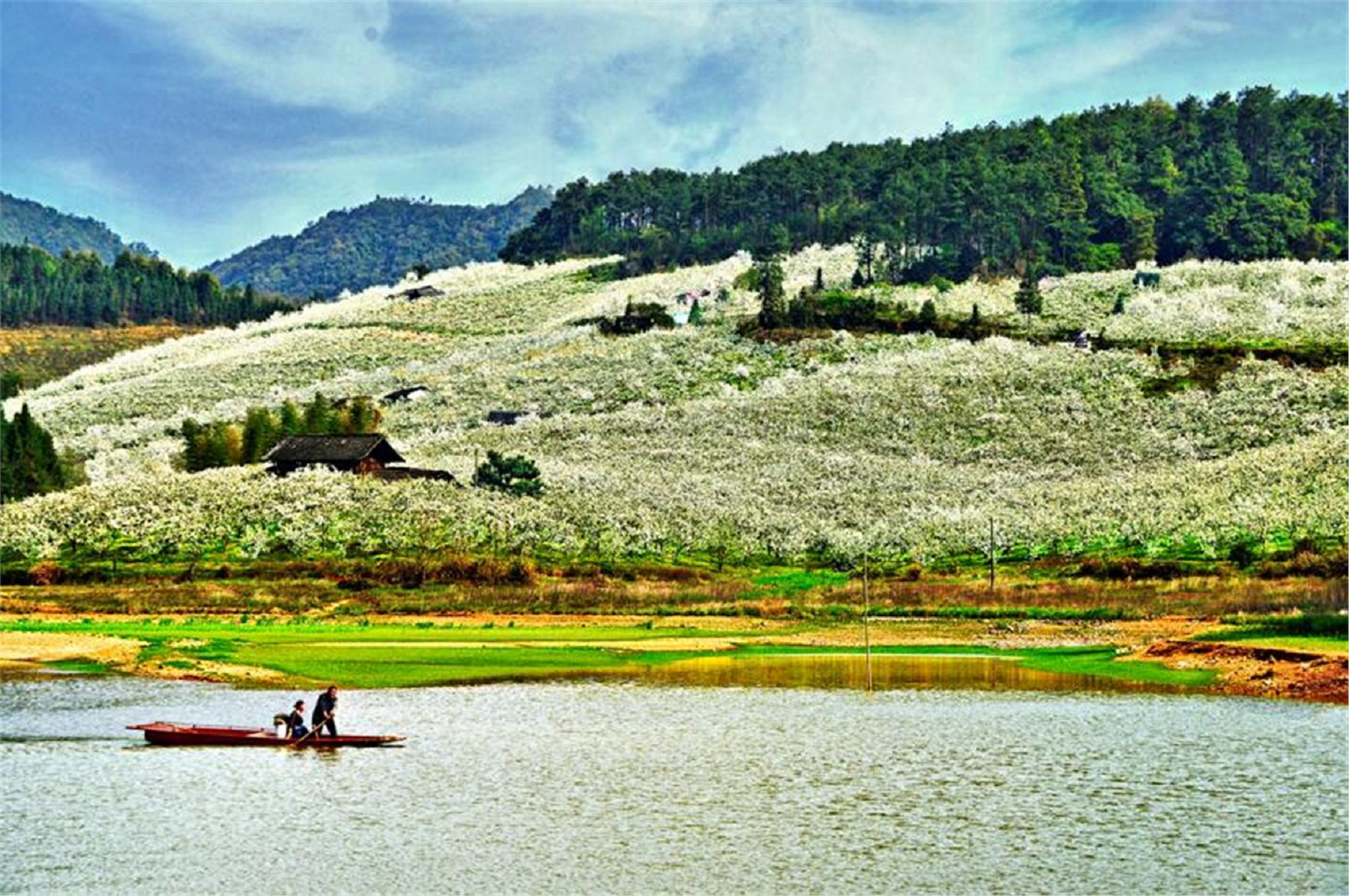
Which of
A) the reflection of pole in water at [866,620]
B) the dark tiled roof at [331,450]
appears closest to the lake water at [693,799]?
the reflection of pole in water at [866,620]

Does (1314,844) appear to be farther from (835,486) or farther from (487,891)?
(835,486)

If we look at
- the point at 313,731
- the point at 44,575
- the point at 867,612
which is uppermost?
the point at 44,575

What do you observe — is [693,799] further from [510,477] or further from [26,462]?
[26,462]

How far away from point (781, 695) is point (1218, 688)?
1556cm

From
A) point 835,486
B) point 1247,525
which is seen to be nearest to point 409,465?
point 835,486

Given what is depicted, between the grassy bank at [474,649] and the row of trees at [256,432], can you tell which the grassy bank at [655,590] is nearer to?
the grassy bank at [474,649]

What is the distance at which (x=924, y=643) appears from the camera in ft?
235

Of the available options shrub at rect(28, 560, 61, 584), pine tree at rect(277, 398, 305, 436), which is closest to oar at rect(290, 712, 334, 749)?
shrub at rect(28, 560, 61, 584)

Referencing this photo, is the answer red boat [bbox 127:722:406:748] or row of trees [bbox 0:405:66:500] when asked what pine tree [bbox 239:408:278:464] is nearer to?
row of trees [bbox 0:405:66:500]

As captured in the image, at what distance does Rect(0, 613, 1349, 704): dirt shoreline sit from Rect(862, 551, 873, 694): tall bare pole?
0.79m

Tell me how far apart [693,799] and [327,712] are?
41.8 ft

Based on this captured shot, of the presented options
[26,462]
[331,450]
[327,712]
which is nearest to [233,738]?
[327,712]

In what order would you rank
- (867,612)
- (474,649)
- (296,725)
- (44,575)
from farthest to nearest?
(44,575) → (867,612) → (474,649) → (296,725)

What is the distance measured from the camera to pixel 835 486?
481ft
